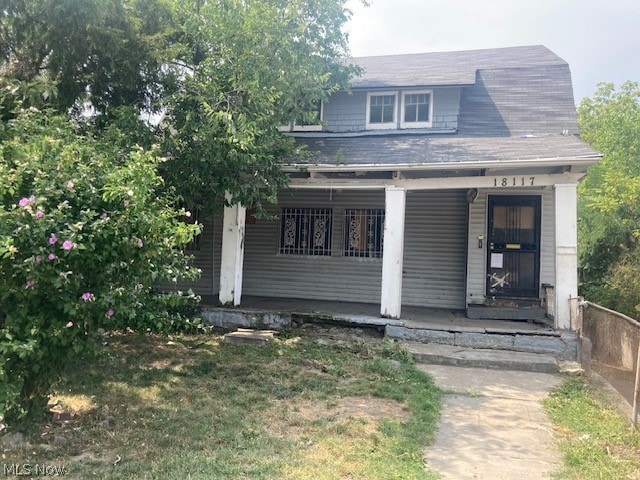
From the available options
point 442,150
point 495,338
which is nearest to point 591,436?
point 495,338

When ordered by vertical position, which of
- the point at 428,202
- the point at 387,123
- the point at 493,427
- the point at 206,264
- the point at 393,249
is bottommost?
the point at 493,427

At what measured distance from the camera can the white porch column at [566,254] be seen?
24.9ft

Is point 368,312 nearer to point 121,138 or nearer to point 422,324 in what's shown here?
point 422,324

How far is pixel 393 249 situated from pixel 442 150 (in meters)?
2.07

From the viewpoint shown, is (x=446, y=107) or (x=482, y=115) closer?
(x=446, y=107)

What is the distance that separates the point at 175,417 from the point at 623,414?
4.78m

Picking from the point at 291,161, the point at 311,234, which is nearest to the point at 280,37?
the point at 291,161

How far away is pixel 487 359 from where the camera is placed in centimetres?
705

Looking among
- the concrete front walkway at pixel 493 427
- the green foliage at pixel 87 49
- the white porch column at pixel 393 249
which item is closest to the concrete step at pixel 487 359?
the concrete front walkway at pixel 493 427

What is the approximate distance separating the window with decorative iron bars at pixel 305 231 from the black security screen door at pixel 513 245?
362 centimetres

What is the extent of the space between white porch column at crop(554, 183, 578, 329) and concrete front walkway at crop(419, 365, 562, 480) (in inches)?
51.8

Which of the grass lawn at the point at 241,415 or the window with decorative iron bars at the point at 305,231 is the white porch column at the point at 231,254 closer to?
the grass lawn at the point at 241,415

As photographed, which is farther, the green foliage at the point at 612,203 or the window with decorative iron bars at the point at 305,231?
the window with decorative iron bars at the point at 305,231

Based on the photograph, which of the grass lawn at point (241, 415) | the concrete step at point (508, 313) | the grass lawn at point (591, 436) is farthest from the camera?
the concrete step at point (508, 313)
